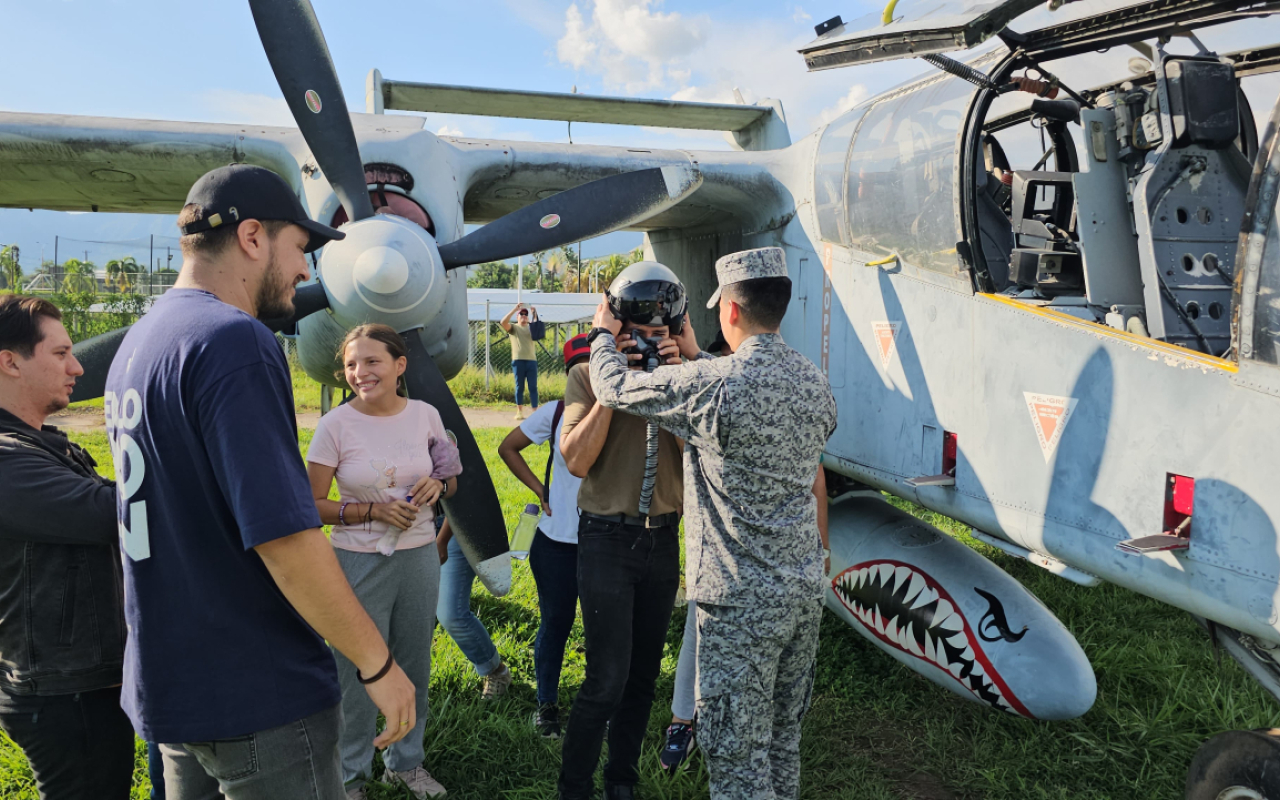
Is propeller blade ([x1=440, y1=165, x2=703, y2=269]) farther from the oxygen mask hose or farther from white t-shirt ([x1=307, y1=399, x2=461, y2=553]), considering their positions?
the oxygen mask hose

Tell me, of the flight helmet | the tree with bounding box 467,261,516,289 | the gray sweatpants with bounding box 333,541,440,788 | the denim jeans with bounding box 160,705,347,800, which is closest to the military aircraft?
the gray sweatpants with bounding box 333,541,440,788

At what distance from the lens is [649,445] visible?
9.07 ft

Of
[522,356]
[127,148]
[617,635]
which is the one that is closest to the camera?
[617,635]

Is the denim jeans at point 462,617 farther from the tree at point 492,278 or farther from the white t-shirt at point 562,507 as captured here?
the tree at point 492,278

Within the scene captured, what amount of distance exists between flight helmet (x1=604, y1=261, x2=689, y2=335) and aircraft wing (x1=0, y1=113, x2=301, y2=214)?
323 cm

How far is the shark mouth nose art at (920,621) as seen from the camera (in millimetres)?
3529

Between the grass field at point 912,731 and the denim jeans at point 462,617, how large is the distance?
197mm

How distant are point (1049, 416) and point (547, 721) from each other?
2533mm

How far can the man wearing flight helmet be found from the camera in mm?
2705

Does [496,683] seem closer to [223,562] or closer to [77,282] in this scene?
[223,562]

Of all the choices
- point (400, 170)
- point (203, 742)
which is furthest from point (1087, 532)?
point (400, 170)

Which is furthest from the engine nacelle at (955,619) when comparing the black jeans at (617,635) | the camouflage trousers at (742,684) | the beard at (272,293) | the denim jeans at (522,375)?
the denim jeans at (522,375)

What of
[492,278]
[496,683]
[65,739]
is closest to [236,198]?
[65,739]

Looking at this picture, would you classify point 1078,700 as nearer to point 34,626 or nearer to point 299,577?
point 299,577
